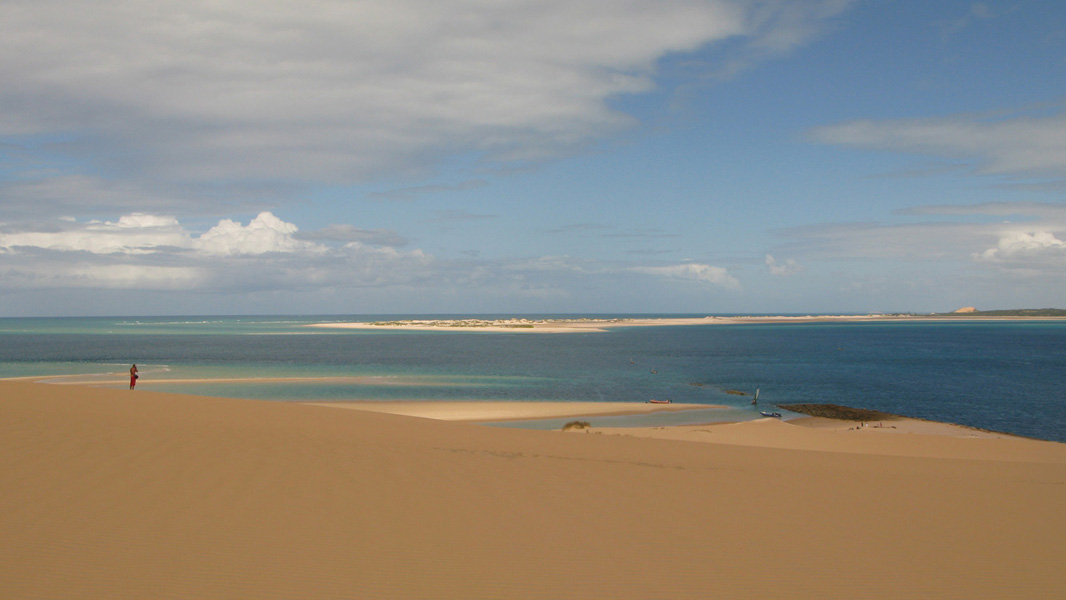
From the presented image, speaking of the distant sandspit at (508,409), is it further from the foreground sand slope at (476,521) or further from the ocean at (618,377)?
the foreground sand slope at (476,521)

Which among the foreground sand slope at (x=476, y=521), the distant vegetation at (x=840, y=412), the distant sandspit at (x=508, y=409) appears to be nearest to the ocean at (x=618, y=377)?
the distant sandspit at (x=508, y=409)

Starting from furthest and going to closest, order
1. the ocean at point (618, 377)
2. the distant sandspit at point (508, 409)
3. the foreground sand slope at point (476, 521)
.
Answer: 1. the ocean at point (618, 377)
2. the distant sandspit at point (508, 409)
3. the foreground sand slope at point (476, 521)

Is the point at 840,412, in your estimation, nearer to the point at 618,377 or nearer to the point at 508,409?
the point at 508,409

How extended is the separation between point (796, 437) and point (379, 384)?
85.9 ft

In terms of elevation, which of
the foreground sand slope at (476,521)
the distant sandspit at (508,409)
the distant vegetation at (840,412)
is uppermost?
the foreground sand slope at (476,521)

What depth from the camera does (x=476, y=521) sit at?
8.16 meters

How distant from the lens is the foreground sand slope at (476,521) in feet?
20.6

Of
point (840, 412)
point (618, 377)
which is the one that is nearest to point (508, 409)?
point (840, 412)

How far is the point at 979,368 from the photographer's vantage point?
5644 cm

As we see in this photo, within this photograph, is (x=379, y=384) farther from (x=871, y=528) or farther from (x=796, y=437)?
(x=871, y=528)

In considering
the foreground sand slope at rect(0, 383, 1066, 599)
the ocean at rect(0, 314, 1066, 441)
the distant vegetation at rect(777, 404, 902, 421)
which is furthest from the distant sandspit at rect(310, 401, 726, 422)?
the foreground sand slope at rect(0, 383, 1066, 599)

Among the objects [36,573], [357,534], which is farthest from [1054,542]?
[36,573]

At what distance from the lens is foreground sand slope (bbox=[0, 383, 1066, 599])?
6.29 m

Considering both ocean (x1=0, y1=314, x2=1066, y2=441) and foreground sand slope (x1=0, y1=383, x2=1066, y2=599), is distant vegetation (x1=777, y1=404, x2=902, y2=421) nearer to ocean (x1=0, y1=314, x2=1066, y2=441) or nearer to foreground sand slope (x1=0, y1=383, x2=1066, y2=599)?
ocean (x1=0, y1=314, x2=1066, y2=441)
